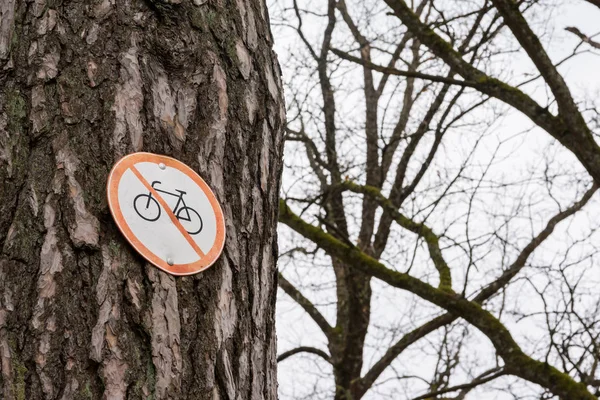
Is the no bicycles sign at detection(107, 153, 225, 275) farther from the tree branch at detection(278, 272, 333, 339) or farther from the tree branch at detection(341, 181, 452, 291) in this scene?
the tree branch at detection(278, 272, 333, 339)

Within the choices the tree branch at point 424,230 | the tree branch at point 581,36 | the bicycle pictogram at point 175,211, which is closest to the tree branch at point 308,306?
the tree branch at point 424,230

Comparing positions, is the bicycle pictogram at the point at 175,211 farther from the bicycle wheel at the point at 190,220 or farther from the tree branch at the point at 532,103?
the tree branch at the point at 532,103

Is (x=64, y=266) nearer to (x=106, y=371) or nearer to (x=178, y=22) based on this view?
(x=106, y=371)

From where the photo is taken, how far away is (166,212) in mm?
1028

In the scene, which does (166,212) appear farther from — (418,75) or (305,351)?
(305,351)

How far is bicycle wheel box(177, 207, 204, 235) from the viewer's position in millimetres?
1044

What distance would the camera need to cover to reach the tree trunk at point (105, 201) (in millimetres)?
895

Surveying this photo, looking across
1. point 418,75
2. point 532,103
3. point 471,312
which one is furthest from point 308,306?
point 532,103

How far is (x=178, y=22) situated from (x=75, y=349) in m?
0.57

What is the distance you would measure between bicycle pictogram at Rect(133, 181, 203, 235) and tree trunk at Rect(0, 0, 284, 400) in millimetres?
53

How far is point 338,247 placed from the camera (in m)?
4.20

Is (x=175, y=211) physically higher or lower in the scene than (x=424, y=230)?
lower

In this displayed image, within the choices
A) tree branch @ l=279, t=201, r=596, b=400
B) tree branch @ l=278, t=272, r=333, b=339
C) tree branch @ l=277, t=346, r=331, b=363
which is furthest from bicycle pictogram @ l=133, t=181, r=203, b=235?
tree branch @ l=278, t=272, r=333, b=339

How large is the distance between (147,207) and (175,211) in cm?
4
